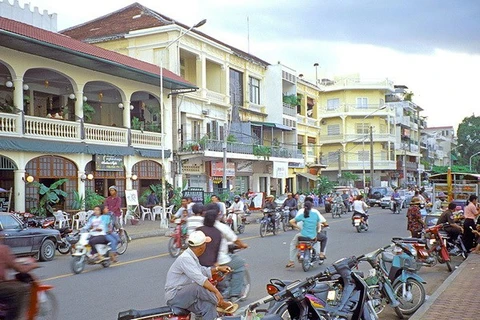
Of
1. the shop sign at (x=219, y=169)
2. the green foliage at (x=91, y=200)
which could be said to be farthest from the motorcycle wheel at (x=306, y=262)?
the shop sign at (x=219, y=169)

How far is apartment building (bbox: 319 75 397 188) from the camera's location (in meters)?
71.2

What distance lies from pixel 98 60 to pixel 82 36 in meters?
12.6

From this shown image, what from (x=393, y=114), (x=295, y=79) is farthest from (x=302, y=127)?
(x=393, y=114)

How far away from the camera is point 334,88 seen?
71938 millimetres

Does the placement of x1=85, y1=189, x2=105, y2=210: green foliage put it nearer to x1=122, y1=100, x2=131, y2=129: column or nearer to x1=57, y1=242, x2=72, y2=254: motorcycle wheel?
x1=122, y1=100, x2=131, y2=129: column

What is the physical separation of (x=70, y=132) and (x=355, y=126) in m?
51.7

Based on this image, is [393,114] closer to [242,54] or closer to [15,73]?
[242,54]

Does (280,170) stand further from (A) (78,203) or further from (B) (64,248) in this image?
(B) (64,248)

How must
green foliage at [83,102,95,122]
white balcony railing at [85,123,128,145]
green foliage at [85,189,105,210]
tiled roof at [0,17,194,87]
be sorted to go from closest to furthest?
tiled roof at [0,17,194,87] → green foliage at [85,189,105,210] → white balcony railing at [85,123,128,145] → green foliage at [83,102,95,122]

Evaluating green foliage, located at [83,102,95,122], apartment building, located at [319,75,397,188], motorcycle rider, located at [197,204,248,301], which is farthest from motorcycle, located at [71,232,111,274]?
apartment building, located at [319,75,397,188]

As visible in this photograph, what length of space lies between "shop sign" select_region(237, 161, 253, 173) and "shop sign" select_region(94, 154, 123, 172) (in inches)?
501

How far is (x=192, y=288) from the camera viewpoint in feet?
19.6

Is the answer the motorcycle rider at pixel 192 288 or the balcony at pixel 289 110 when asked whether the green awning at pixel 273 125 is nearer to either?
the balcony at pixel 289 110

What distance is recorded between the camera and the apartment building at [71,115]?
22.4 meters
